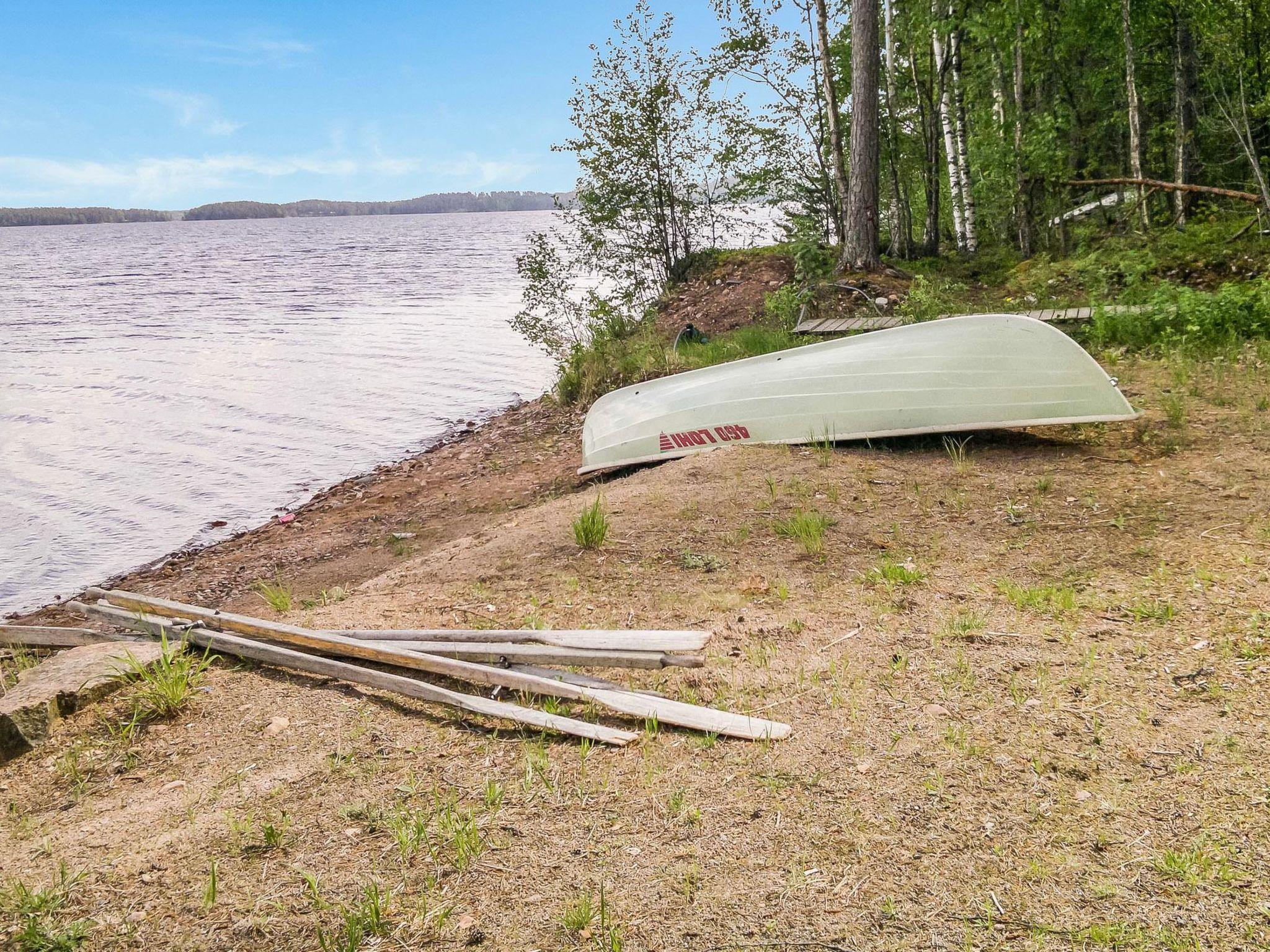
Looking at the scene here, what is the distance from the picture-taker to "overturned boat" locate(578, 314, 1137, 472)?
19.5 ft

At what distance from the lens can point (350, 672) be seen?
381 cm

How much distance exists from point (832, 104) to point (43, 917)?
14240mm

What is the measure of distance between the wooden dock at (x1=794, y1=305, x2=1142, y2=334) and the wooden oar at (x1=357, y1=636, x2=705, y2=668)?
18.4 feet

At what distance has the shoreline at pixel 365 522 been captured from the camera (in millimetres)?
7352

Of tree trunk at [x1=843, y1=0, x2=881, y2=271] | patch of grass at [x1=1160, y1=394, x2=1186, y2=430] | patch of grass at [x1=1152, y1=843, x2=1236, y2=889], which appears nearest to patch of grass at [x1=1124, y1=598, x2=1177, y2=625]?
patch of grass at [x1=1152, y1=843, x2=1236, y2=889]

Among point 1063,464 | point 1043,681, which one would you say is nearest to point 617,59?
point 1063,464

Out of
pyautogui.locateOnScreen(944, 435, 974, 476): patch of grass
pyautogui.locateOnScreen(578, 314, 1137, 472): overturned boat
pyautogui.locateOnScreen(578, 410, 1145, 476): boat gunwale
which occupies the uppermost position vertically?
pyautogui.locateOnScreen(578, 314, 1137, 472): overturned boat

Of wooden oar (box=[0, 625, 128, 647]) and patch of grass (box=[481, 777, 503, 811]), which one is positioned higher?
wooden oar (box=[0, 625, 128, 647])

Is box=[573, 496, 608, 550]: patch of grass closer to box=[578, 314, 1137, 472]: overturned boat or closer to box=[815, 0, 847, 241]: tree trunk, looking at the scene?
box=[578, 314, 1137, 472]: overturned boat

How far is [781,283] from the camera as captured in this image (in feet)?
44.2

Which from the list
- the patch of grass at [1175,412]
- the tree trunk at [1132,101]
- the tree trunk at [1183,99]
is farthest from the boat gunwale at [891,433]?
the tree trunk at [1183,99]

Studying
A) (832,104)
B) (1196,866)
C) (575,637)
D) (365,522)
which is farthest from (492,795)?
(832,104)

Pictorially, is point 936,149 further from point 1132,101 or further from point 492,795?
point 492,795

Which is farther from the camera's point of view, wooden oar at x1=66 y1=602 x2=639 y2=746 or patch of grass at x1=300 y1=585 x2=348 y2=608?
patch of grass at x1=300 y1=585 x2=348 y2=608
